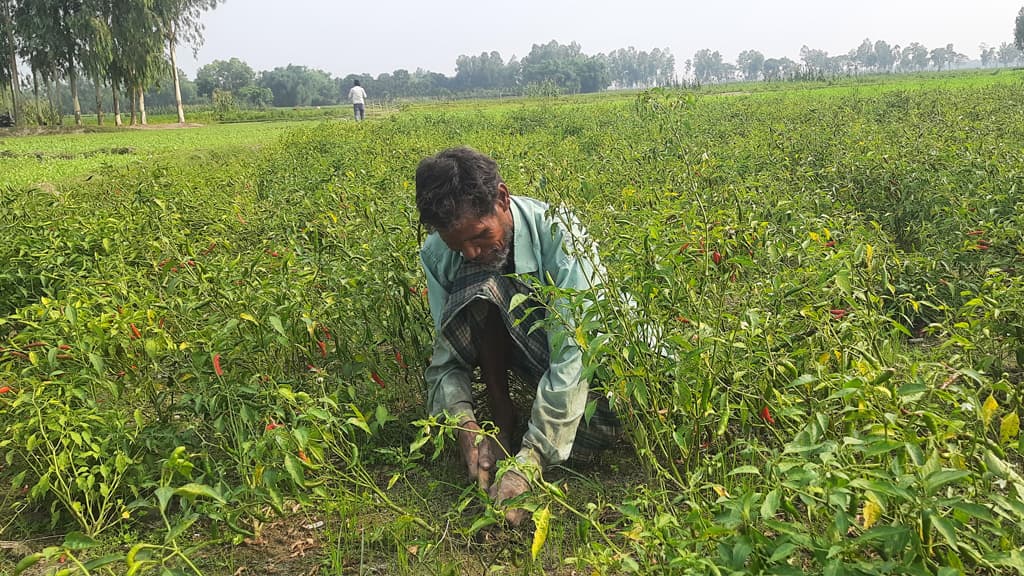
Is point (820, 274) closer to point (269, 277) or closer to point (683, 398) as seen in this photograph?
point (683, 398)

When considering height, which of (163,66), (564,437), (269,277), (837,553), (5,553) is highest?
(163,66)

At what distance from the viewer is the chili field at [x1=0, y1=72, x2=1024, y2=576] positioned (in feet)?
4.30

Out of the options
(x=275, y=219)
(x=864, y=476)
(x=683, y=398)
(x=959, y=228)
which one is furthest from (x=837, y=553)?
(x=275, y=219)

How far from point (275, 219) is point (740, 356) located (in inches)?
126

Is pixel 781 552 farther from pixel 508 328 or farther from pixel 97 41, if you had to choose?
pixel 97 41

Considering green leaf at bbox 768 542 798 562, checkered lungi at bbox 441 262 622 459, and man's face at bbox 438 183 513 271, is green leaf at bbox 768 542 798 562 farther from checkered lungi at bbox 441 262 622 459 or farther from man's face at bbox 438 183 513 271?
man's face at bbox 438 183 513 271

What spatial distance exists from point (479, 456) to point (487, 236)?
718 mm

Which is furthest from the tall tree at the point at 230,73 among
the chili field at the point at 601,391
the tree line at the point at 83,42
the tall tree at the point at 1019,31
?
the chili field at the point at 601,391

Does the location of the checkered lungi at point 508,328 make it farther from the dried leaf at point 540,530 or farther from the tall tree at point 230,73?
the tall tree at point 230,73

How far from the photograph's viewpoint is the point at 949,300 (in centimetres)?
353

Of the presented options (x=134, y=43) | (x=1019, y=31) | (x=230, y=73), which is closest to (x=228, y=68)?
(x=230, y=73)

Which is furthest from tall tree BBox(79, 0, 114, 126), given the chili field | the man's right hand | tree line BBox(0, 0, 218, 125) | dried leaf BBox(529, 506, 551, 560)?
dried leaf BBox(529, 506, 551, 560)

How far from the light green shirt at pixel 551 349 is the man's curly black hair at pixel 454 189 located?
22 cm

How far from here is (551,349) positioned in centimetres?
220
